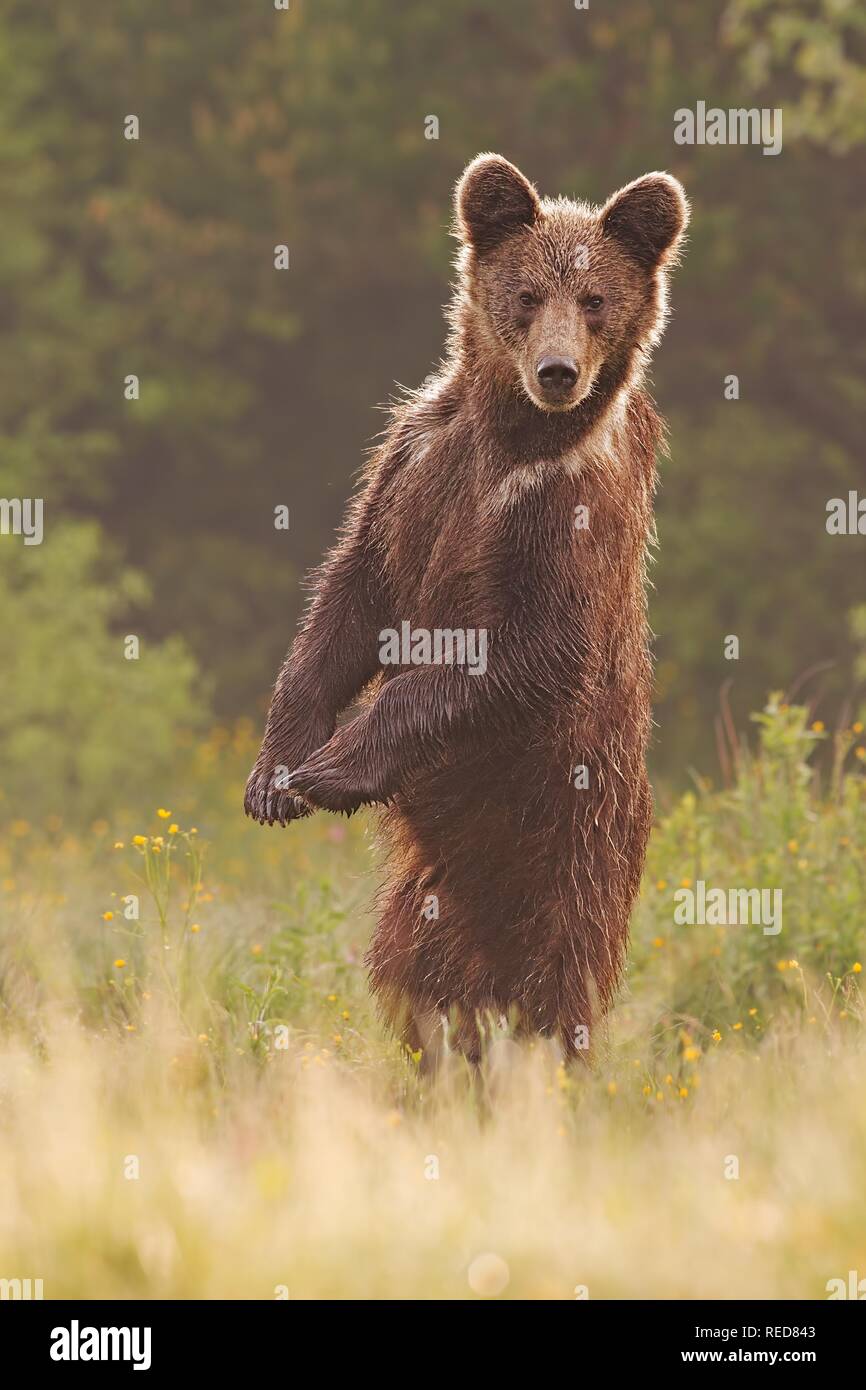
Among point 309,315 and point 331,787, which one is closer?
point 331,787

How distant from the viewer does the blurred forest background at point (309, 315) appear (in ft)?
43.7

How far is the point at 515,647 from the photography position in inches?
191

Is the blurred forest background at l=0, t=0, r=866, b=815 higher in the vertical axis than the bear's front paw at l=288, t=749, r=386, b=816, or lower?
higher

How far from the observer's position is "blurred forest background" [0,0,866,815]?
1330 centimetres

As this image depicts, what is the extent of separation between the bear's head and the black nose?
10cm

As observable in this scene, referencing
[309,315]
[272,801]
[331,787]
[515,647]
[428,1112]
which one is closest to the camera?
[428,1112]

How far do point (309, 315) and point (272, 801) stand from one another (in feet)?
38.4

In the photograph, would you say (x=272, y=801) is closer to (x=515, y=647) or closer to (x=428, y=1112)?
(x=515, y=647)

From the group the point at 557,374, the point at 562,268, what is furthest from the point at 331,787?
the point at 562,268

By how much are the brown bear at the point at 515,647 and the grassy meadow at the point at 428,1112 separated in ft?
1.14

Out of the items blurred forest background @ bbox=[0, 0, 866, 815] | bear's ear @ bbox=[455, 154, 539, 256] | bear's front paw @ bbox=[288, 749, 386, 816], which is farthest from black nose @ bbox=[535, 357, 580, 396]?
blurred forest background @ bbox=[0, 0, 866, 815]

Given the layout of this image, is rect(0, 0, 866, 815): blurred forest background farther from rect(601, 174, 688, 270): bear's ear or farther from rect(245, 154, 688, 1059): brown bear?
rect(245, 154, 688, 1059): brown bear

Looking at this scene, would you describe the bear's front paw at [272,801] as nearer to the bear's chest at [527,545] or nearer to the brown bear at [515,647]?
the brown bear at [515,647]

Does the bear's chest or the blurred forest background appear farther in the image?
the blurred forest background
